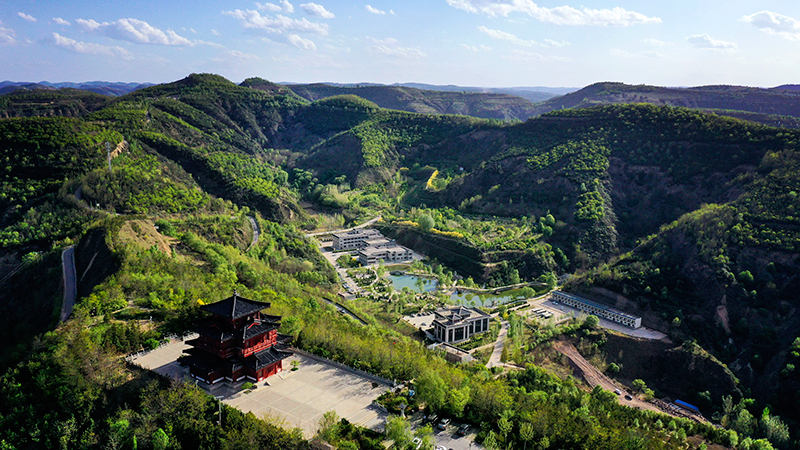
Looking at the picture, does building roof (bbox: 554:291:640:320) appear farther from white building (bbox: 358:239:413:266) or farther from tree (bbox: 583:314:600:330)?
white building (bbox: 358:239:413:266)

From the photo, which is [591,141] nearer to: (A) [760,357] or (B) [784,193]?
(B) [784,193]

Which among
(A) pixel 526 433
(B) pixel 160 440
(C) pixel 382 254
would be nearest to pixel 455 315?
(C) pixel 382 254

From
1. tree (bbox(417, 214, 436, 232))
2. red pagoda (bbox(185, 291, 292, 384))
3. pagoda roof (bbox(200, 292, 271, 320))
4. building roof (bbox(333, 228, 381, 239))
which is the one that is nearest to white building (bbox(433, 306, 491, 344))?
red pagoda (bbox(185, 291, 292, 384))

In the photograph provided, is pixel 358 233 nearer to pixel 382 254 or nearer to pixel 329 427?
pixel 382 254

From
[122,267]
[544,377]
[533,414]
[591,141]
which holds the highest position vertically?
[591,141]

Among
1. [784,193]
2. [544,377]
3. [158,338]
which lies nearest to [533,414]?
[544,377]

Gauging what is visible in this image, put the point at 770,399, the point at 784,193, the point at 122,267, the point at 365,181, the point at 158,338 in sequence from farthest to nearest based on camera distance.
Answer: the point at 365,181, the point at 784,193, the point at 770,399, the point at 122,267, the point at 158,338

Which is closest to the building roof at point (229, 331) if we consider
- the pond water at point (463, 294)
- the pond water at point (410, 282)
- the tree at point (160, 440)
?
the tree at point (160, 440)
